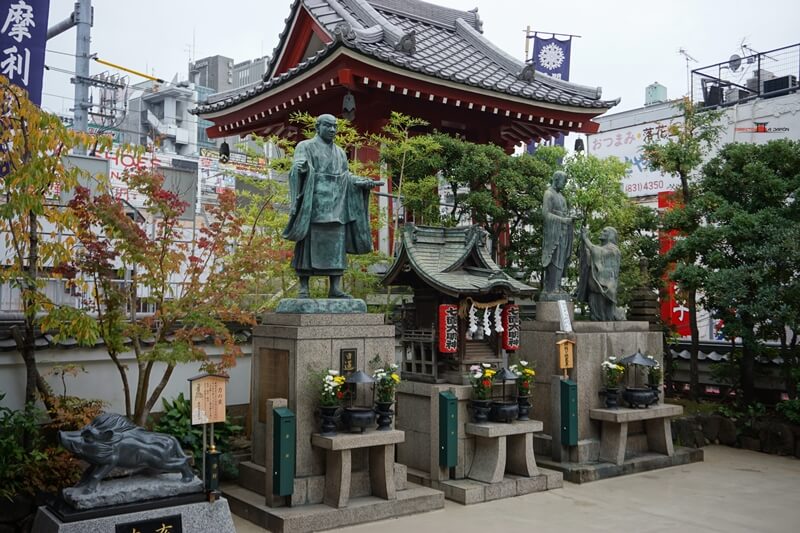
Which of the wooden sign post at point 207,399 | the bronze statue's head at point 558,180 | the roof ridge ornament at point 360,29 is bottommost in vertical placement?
the wooden sign post at point 207,399

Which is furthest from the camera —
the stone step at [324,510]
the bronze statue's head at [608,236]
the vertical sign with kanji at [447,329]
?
the bronze statue's head at [608,236]

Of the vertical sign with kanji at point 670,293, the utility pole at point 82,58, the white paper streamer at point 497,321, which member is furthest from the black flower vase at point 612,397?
the utility pole at point 82,58

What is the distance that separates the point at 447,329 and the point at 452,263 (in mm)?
976

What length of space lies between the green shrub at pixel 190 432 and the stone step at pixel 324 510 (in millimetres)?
316

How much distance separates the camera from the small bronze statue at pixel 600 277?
1154 centimetres

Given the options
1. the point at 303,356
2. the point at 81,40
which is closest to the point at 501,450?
the point at 303,356

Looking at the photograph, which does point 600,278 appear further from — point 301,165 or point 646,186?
point 646,186

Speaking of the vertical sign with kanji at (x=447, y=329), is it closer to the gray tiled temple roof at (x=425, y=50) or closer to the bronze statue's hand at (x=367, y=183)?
the bronze statue's hand at (x=367, y=183)

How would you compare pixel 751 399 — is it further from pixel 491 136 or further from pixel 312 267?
pixel 312 267

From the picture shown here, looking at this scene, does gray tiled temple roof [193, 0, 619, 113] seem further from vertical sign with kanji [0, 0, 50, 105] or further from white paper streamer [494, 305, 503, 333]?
white paper streamer [494, 305, 503, 333]

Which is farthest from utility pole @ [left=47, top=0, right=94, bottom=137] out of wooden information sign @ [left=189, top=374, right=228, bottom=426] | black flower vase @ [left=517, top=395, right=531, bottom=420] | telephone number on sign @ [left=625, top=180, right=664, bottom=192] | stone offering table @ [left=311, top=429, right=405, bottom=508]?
telephone number on sign @ [left=625, top=180, right=664, bottom=192]

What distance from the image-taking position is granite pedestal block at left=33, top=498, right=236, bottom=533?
6062mm

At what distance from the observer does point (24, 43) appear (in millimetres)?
10547

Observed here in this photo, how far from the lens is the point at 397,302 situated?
13.2m
